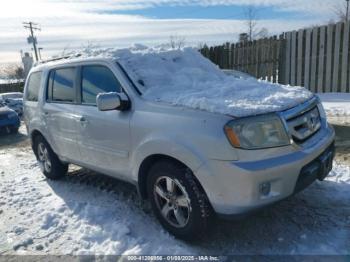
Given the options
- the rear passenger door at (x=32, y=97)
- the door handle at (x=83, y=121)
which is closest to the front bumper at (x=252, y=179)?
the door handle at (x=83, y=121)

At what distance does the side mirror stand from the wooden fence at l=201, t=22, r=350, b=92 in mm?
→ 7999

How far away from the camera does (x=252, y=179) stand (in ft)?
9.77

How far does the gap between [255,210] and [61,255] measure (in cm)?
192

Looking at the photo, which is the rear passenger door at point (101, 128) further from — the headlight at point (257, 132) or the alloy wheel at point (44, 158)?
the alloy wheel at point (44, 158)

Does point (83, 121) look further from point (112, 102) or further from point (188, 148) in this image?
point (188, 148)

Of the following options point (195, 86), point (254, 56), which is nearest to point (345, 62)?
point (254, 56)

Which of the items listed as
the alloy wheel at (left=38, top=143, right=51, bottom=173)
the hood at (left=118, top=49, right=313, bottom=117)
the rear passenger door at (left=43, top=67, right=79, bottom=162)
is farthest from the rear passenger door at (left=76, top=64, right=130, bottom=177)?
the alloy wheel at (left=38, top=143, right=51, bottom=173)

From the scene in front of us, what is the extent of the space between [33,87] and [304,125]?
14.1 feet

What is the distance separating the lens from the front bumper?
300cm

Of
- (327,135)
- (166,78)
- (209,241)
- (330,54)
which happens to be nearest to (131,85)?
(166,78)

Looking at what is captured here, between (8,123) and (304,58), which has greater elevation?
(304,58)

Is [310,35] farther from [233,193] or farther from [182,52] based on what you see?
[233,193]

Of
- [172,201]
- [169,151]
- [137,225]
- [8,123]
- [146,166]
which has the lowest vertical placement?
[8,123]

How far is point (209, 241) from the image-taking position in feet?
11.8
